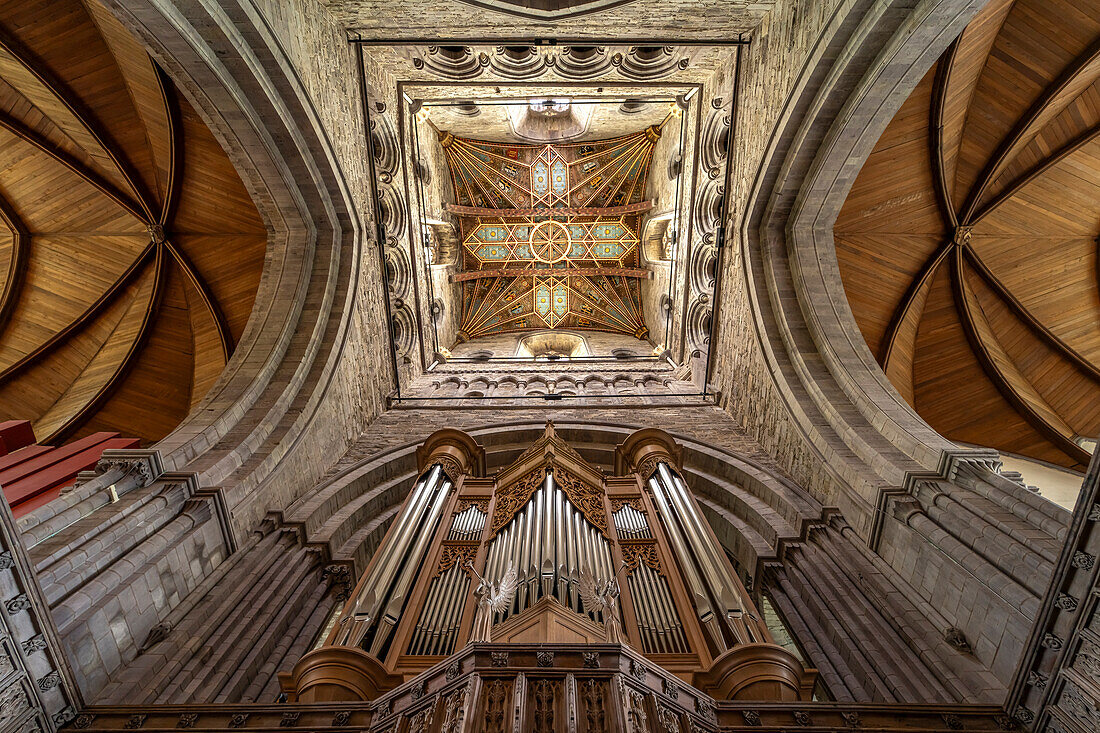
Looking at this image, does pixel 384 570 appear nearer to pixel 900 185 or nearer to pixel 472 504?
pixel 472 504

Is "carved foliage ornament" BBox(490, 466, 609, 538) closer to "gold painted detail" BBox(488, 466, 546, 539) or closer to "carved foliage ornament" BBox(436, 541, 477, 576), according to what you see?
"gold painted detail" BBox(488, 466, 546, 539)

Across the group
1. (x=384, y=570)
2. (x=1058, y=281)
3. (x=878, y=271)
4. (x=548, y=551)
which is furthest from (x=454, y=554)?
(x=1058, y=281)

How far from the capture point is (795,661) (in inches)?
167

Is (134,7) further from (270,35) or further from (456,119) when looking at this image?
(456,119)

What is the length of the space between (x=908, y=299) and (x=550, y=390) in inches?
268

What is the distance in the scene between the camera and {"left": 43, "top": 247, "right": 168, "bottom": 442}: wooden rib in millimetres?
11250

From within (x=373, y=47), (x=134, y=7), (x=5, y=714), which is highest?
(x=373, y=47)

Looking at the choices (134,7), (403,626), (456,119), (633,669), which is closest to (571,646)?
(633,669)

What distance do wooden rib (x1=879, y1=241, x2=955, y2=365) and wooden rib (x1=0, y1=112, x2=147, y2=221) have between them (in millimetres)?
12871

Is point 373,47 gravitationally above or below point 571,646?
above

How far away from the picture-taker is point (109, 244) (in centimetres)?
1146

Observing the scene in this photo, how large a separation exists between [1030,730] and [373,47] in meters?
11.9

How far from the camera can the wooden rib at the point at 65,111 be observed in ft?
29.0

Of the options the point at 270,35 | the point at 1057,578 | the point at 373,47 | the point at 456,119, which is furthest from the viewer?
the point at 456,119
